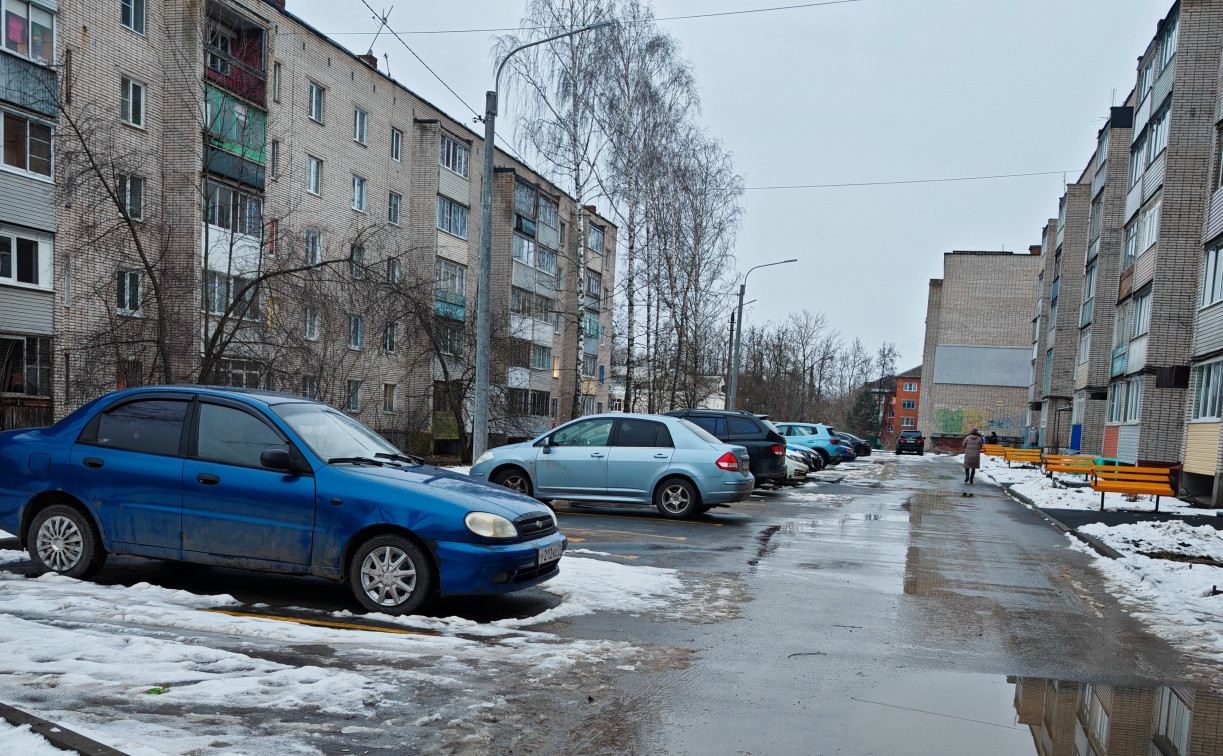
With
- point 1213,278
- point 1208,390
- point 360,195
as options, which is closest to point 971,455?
point 1208,390

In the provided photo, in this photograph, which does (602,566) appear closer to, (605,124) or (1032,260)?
(605,124)

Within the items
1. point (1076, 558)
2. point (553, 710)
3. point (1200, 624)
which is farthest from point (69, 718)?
point (1076, 558)

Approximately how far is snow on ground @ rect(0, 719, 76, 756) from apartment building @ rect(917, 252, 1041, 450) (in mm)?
76377

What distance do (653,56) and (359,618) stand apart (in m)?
28.6

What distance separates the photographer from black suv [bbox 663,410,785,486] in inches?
773

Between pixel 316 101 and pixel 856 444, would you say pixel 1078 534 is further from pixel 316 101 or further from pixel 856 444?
→ pixel 856 444

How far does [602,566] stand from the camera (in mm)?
8852

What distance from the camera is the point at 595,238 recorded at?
5988cm

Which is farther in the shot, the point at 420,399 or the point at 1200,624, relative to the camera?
the point at 420,399

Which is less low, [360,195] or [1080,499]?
[360,195]

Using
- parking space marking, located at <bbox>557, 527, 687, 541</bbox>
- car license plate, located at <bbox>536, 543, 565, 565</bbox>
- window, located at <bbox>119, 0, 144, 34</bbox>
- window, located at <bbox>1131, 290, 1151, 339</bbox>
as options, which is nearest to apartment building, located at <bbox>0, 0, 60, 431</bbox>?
window, located at <bbox>119, 0, 144, 34</bbox>

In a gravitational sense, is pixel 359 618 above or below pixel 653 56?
below

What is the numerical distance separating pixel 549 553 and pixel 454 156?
35.9 metres

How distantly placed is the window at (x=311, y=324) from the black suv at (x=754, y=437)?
832 centimetres
